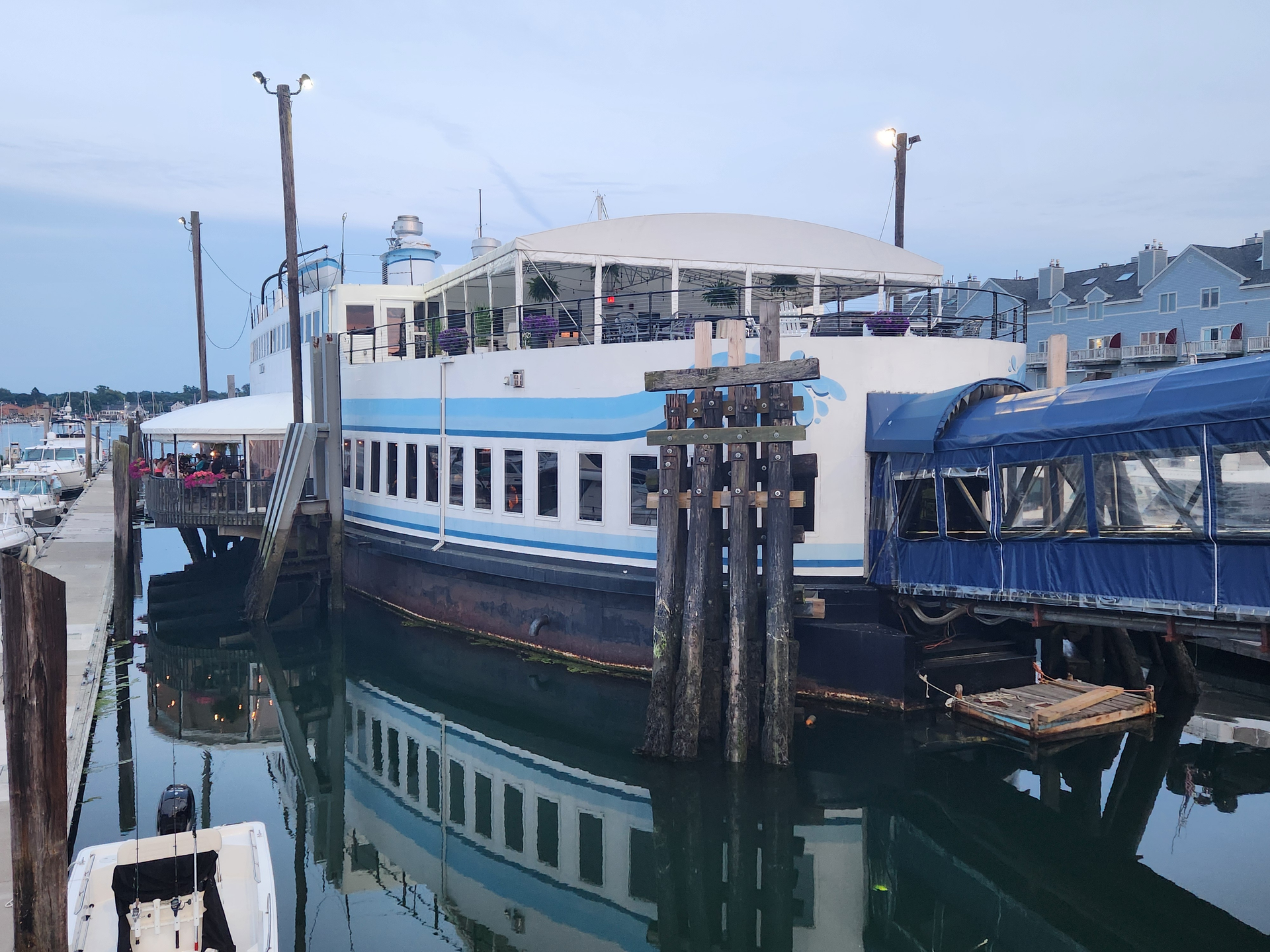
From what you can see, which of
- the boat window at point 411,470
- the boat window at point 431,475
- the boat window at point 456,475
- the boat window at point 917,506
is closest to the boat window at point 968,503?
the boat window at point 917,506

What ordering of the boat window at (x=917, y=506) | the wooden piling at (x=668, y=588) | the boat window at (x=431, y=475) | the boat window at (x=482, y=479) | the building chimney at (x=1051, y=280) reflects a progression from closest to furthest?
the wooden piling at (x=668, y=588) < the boat window at (x=917, y=506) < the boat window at (x=482, y=479) < the boat window at (x=431, y=475) < the building chimney at (x=1051, y=280)

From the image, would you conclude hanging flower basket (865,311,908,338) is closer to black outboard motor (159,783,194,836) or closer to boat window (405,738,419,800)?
boat window (405,738,419,800)

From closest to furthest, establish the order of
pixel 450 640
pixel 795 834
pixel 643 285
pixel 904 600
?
pixel 795 834 < pixel 904 600 < pixel 450 640 < pixel 643 285

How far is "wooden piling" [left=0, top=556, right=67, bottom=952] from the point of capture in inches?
245

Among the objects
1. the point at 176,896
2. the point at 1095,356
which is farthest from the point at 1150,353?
the point at 176,896

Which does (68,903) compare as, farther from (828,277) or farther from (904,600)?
(828,277)

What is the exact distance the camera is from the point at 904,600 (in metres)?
12.9

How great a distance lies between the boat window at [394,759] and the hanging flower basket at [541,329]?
269 inches

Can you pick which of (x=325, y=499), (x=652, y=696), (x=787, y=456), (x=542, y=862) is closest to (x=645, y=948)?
(x=542, y=862)

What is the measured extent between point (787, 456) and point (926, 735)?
415cm

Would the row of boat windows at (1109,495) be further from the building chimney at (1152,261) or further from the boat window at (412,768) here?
the building chimney at (1152,261)

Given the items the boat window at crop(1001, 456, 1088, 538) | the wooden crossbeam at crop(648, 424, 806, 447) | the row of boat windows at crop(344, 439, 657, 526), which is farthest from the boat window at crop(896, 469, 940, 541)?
the row of boat windows at crop(344, 439, 657, 526)

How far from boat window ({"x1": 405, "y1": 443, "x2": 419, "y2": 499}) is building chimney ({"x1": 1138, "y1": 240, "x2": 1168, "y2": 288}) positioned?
142ft

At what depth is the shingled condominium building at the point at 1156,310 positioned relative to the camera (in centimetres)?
4378
